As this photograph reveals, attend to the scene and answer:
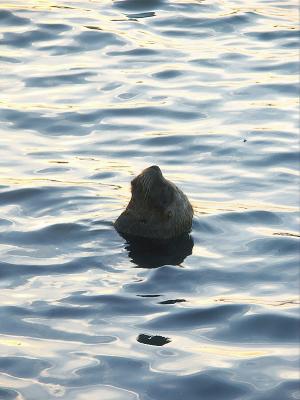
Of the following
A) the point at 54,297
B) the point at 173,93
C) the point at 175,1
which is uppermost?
the point at 175,1

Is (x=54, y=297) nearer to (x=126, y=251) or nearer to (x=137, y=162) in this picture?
(x=126, y=251)

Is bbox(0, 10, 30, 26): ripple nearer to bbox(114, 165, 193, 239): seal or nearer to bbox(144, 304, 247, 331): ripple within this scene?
bbox(114, 165, 193, 239): seal

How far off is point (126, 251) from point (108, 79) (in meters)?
5.06

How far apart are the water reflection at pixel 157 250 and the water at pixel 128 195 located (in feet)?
0.08

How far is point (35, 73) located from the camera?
51.3 ft

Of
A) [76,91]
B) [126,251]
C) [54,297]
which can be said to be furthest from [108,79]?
[54,297]

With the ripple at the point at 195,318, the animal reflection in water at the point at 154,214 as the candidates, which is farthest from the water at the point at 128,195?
the animal reflection in water at the point at 154,214

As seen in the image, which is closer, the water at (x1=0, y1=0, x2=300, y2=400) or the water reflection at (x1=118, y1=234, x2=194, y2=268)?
the water at (x1=0, y1=0, x2=300, y2=400)

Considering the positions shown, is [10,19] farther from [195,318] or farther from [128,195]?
[195,318]

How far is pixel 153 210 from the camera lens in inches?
443

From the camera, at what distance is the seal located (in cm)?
1116

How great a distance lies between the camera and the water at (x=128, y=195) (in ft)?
28.8

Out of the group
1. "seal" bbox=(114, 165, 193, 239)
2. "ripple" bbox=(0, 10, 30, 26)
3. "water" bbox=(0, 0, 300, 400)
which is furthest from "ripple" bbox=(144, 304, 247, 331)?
"ripple" bbox=(0, 10, 30, 26)

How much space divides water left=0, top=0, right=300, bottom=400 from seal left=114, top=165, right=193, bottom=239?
0.18 m
